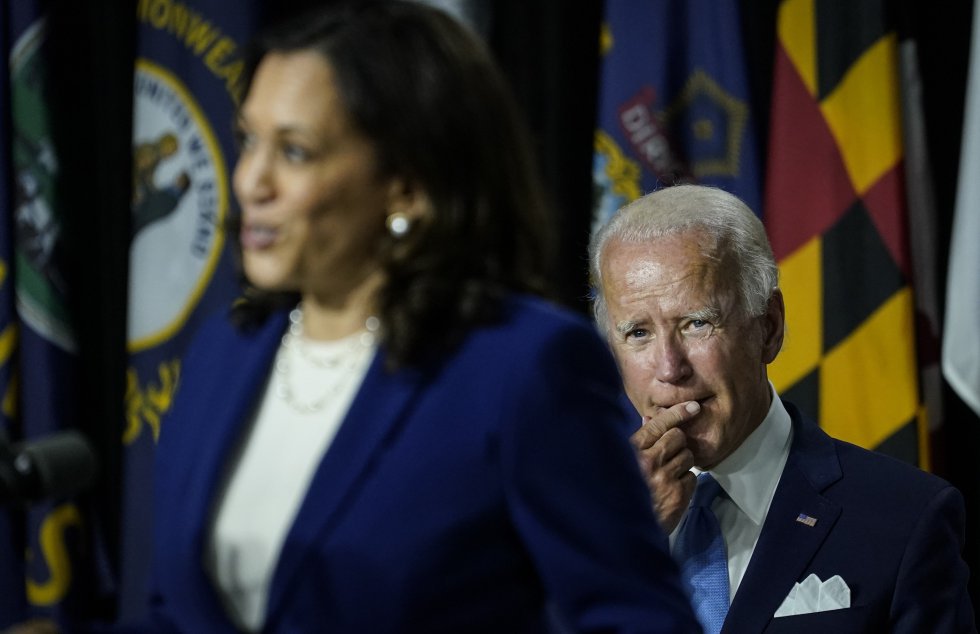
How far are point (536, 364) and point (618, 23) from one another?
263 cm

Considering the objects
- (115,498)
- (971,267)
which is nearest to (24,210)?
(115,498)

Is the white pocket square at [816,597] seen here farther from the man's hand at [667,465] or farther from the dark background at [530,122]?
the dark background at [530,122]

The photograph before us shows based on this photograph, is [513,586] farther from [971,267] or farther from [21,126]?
[21,126]

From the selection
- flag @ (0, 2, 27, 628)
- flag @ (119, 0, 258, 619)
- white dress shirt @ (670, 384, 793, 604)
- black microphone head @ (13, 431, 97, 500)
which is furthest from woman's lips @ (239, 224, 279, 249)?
flag @ (0, 2, 27, 628)

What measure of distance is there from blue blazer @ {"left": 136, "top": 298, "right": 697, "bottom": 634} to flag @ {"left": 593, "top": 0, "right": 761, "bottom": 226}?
2.39 metres

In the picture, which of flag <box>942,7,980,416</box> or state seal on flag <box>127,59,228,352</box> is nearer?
flag <box>942,7,980,416</box>

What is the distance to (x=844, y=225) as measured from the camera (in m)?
3.41

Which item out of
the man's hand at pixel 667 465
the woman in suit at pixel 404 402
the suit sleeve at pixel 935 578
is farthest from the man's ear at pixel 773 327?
the woman in suit at pixel 404 402

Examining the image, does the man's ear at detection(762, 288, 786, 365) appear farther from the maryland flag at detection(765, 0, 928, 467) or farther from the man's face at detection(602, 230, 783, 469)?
the maryland flag at detection(765, 0, 928, 467)

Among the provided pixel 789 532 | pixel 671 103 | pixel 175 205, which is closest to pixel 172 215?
pixel 175 205

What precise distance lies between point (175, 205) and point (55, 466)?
257 centimetres

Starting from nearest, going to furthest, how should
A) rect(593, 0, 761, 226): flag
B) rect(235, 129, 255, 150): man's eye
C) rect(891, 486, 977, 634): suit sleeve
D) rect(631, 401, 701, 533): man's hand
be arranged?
rect(235, 129, 255, 150): man's eye
rect(891, 486, 977, 634): suit sleeve
rect(631, 401, 701, 533): man's hand
rect(593, 0, 761, 226): flag

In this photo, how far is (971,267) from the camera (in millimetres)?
3279

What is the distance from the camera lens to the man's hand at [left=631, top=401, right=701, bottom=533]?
6.59 feet
